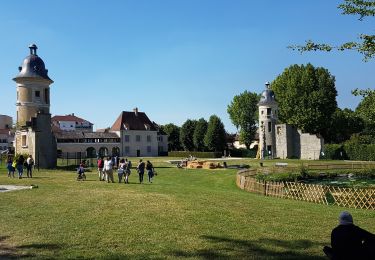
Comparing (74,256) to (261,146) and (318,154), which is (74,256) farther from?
(261,146)

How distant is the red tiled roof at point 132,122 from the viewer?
298 feet

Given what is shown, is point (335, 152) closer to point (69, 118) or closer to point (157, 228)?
point (157, 228)

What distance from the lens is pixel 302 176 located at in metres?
37.3

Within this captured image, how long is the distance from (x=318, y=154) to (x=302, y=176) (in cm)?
3156

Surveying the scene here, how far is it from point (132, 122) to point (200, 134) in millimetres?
15732

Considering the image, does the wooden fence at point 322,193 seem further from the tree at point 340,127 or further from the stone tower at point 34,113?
the tree at point 340,127

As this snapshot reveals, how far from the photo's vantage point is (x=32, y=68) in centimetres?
4684

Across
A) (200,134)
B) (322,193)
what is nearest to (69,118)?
(200,134)

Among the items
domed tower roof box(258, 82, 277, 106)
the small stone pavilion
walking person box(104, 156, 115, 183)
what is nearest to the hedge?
the small stone pavilion

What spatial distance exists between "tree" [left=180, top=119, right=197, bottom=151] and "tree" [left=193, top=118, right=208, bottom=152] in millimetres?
3297

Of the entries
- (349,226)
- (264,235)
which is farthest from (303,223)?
(349,226)

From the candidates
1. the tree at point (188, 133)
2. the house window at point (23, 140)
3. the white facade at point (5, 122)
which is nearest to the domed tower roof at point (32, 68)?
the house window at point (23, 140)

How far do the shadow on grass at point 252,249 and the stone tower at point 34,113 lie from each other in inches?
1431

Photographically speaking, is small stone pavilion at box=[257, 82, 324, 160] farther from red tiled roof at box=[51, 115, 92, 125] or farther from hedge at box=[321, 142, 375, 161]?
red tiled roof at box=[51, 115, 92, 125]
